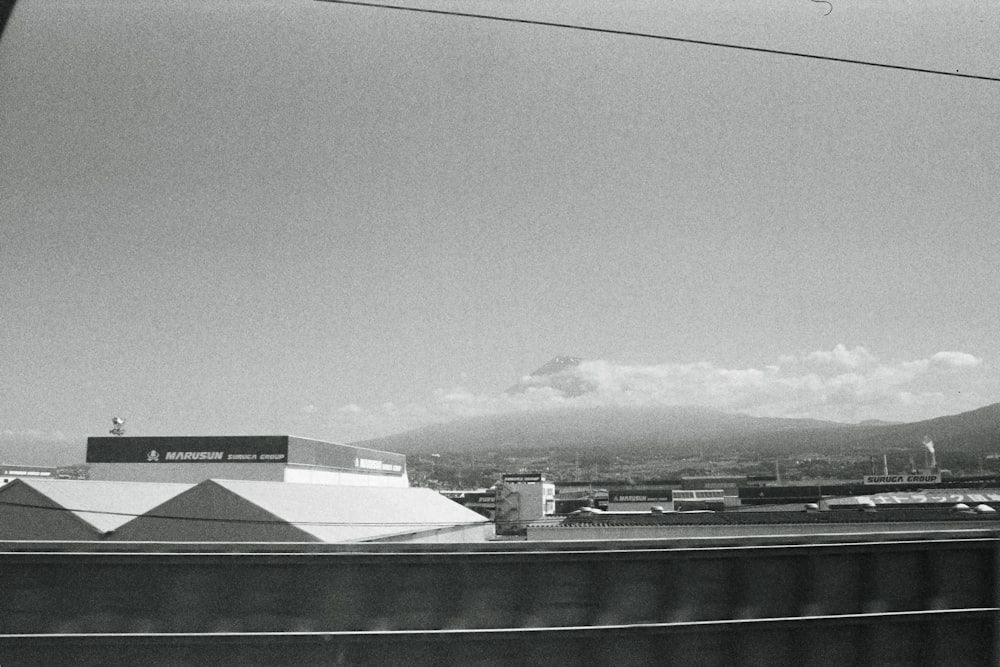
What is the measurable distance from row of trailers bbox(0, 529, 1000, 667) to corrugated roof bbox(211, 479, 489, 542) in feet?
21.5

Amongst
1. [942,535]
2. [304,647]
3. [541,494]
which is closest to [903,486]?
[541,494]

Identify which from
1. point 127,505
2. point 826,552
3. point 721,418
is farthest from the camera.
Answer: point 721,418

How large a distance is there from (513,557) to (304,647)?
3.78 feet

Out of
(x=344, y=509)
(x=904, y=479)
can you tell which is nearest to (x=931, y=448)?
(x=904, y=479)

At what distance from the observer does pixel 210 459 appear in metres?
23.7

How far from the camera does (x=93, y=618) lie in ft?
11.8

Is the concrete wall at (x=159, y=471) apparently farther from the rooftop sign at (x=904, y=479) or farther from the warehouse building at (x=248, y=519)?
the rooftop sign at (x=904, y=479)

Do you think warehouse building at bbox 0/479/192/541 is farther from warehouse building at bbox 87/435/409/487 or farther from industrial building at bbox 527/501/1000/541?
industrial building at bbox 527/501/1000/541

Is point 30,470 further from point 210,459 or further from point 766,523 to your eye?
point 766,523

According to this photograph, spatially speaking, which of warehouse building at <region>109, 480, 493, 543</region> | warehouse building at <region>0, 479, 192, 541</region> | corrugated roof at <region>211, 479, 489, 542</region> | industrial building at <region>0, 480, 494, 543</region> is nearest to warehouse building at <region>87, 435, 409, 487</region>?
corrugated roof at <region>211, 479, 489, 542</region>

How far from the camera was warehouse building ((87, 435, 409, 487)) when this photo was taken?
2273 centimetres

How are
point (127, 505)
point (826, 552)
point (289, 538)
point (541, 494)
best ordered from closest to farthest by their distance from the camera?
point (826, 552)
point (289, 538)
point (127, 505)
point (541, 494)

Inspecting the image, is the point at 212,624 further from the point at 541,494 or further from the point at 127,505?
the point at 541,494

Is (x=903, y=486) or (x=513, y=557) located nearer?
(x=513, y=557)
